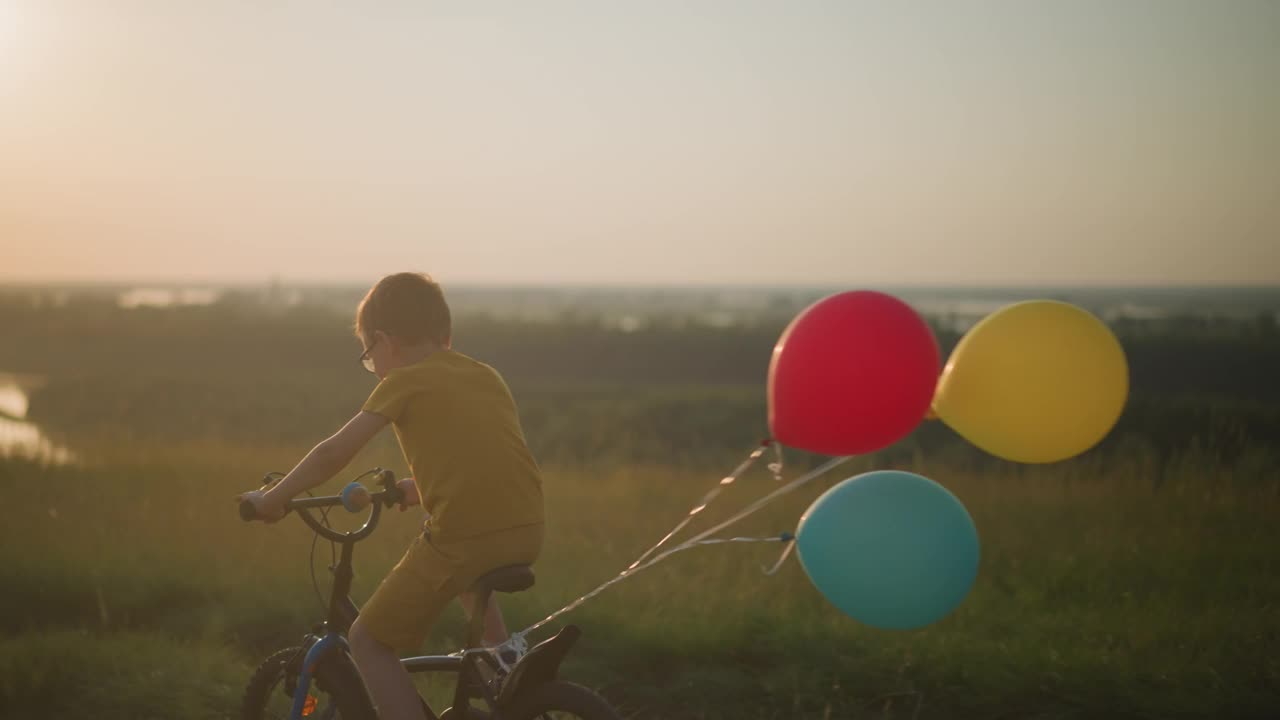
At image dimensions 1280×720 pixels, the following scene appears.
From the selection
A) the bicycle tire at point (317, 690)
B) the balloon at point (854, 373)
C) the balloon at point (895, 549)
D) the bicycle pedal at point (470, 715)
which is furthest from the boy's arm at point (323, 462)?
the balloon at point (895, 549)

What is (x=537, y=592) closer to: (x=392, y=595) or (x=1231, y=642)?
(x=392, y=595)

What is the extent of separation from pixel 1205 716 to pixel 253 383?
90.7 ft

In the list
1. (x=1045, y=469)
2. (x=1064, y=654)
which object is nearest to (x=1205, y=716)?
(x=1064, y=654)

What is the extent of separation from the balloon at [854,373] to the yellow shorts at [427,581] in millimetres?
1390

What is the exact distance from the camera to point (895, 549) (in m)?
3.81

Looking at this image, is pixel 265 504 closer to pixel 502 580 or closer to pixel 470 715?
pixel 502 580

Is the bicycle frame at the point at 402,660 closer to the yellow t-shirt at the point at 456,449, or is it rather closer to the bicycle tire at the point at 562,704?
the bicycle tire at the point at 562,704

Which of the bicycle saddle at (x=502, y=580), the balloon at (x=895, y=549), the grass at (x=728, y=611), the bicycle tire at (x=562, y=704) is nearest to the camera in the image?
the bicycle tire at (x=562, y=704)

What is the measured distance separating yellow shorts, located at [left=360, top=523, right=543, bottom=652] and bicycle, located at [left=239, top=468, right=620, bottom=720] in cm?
5

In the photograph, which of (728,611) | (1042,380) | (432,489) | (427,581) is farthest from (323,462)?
(728,611)

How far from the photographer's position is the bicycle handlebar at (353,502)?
9.65 feet

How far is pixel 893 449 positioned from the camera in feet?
67.8

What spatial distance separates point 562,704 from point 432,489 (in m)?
0.68

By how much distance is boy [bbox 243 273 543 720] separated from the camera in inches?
116
